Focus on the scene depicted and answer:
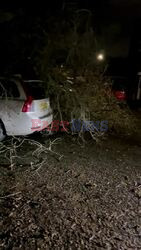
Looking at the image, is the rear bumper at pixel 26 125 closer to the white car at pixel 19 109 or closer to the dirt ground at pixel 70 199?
the white car at pixel 19 109

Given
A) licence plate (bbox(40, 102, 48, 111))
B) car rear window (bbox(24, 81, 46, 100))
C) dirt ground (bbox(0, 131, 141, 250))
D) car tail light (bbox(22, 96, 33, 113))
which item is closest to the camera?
dirt ground (bbox(0, 131, 141, 250))

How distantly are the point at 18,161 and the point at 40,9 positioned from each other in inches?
153

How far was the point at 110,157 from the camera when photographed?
4.56 metres

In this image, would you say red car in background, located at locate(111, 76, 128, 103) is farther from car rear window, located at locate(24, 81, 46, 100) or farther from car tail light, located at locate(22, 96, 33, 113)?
car tail light, located at locate(22, 96, 33, 113)

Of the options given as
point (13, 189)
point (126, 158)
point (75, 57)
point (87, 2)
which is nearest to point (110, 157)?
point (126, 158)

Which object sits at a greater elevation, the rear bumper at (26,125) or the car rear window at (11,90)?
the car rear window at (11,90)

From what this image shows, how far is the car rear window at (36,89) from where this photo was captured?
4903 millimetres

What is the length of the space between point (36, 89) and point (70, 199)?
3050 millimetres

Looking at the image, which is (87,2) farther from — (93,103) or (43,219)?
(43,219)

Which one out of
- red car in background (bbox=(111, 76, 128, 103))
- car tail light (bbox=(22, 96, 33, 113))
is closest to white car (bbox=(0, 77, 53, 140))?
car tail light (bbox=(22, 96, 33, 113))

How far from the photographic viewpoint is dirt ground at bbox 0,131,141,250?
231cm

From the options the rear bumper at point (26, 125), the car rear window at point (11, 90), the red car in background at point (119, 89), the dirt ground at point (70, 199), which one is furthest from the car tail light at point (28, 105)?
the red car in background at point (119, 89)

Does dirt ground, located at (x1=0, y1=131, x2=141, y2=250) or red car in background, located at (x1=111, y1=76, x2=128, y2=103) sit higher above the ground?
red car in background, located at (x1=111, y1=76, x2=128, y2=103)

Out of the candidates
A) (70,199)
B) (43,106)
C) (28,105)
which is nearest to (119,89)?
(43,106)
